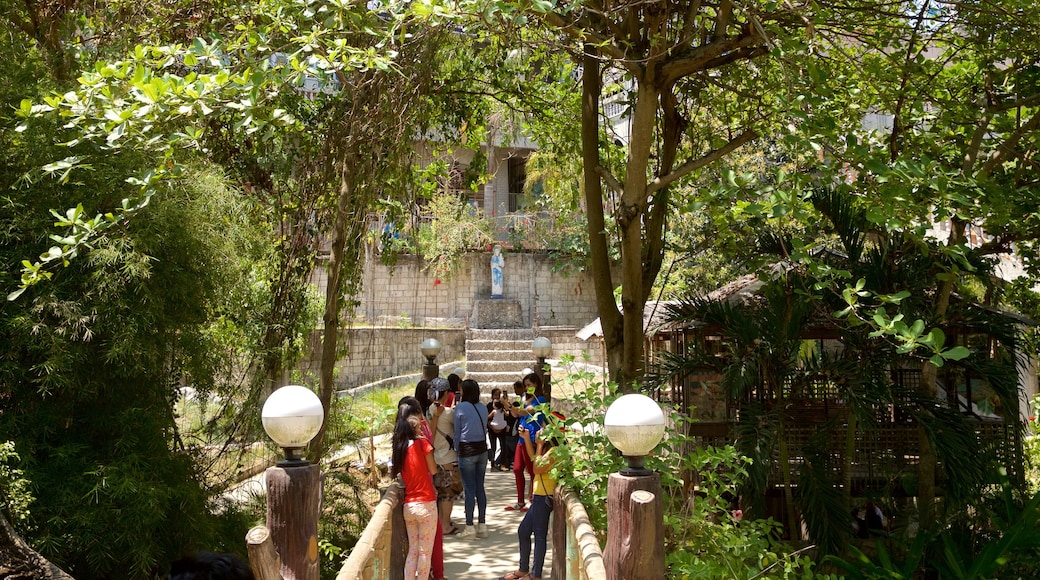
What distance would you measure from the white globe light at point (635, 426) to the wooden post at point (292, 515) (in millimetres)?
1285

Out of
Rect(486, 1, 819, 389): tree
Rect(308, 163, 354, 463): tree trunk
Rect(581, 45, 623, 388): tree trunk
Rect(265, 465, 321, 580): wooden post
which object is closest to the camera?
Rect(265, 465, 321, 580): wooden post

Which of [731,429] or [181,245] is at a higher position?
[181,245]

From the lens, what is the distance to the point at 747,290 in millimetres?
8633

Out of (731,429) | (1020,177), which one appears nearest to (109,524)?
(731,429)

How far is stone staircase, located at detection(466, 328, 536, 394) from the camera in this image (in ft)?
60.2

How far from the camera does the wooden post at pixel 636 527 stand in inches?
139

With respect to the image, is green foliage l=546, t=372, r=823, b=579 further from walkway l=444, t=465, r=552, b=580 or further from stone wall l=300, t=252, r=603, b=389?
stone wall l=300, t=252, r=603, b=389

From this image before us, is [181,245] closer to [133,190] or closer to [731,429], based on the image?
[133,190]

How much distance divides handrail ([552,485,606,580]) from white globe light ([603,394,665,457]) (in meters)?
0.61

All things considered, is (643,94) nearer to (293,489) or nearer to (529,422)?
(529,422)

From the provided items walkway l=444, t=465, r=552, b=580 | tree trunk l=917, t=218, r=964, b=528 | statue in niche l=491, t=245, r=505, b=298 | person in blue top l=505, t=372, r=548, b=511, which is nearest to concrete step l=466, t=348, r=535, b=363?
statue in niche l=491, t=245, r=505, b=298

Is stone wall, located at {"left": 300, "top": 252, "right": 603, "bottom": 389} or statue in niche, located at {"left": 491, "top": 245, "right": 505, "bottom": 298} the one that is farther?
statue in niche, located at {"left": 491, "top": 245, "right": 505, "bottom": 298}

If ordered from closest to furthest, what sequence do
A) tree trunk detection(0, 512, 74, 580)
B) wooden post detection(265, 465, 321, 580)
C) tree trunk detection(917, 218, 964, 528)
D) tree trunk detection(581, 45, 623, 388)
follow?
wooden post detection(265, 465, 321, 580) → tree trunk detection(0, 512, 74, 580) → tree trunk detection(917, 218, 964, 528) → tree trunk detection(581, 45, 623, 388)

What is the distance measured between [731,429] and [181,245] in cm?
433
